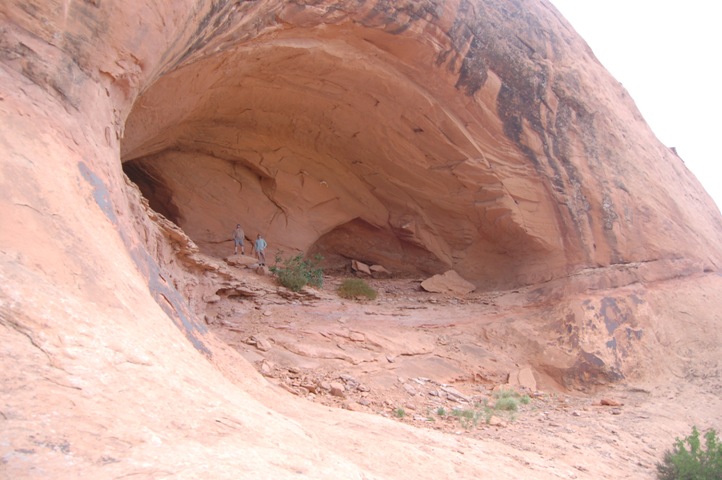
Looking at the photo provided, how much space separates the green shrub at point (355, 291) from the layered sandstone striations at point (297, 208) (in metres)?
1.60

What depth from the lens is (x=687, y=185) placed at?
450 inches

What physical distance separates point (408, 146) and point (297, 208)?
2.75m

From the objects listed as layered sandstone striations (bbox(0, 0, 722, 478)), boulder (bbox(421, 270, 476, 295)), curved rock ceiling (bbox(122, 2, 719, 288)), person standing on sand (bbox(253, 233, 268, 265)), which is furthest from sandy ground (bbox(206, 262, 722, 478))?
curved rock ceiling (bbox(122, 2, 719, 288))

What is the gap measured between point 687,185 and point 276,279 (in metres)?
8.99

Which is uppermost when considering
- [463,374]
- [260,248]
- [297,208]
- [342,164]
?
[342,164]

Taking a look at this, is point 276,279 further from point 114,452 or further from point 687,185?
point 687,185

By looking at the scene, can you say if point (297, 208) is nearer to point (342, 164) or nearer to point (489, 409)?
point (342, 164)

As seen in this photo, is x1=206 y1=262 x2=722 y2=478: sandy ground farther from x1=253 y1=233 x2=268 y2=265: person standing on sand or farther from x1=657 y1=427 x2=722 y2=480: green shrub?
x1=253 y1=233 x2=268 y2=265: person standing on sand

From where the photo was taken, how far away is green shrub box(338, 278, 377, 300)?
9.50 m

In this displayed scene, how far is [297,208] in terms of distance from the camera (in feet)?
35.7

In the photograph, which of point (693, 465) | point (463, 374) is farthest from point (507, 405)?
point (693, 465)

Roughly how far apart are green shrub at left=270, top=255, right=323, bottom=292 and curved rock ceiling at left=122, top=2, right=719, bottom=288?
891 millimetres

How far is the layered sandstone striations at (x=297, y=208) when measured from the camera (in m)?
2.07

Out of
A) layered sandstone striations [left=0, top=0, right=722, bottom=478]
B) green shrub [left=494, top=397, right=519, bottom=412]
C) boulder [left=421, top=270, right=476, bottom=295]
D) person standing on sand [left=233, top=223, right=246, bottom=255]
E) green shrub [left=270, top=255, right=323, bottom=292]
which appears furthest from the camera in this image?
boulder [left=421, top=270, right=476, bottom=295]
